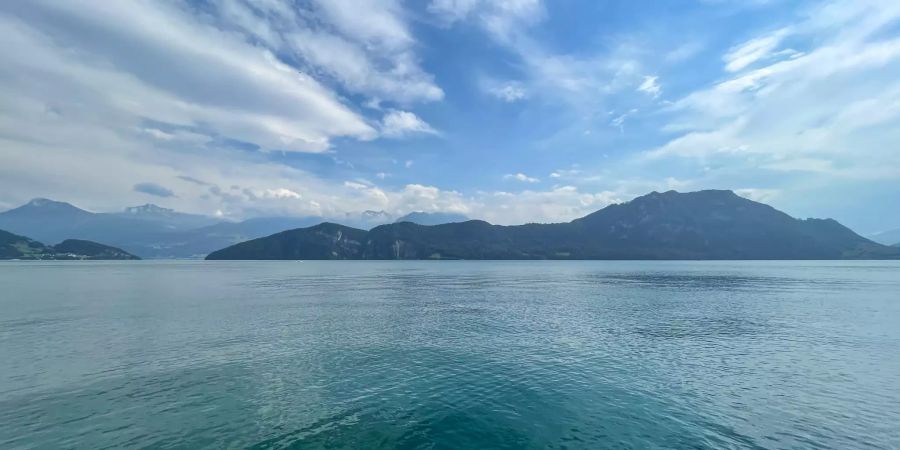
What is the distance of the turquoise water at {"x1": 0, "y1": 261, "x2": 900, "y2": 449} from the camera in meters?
30.6

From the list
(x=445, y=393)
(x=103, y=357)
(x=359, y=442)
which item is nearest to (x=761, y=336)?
(x=445, y=393)

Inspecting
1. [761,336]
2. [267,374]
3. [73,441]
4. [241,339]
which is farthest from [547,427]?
[761,336]

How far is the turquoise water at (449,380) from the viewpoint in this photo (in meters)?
30.6

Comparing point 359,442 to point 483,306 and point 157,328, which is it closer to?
point 157,328

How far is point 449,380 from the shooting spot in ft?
140

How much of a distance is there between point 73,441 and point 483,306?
3161 inches

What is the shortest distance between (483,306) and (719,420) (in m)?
69.5

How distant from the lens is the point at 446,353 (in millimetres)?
54031

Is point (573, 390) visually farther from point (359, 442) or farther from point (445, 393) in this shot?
point (359, 442)

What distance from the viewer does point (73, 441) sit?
28.8 metres

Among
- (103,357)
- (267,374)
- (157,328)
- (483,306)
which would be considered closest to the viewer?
(267,374)

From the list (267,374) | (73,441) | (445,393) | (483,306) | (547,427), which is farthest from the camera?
(483,306)

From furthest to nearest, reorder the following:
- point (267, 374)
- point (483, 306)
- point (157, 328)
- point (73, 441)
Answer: point (483, 306) → point (157, 328) → point (267, 374) → point (73, 441)

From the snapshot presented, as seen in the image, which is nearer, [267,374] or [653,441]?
[653,441]
